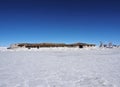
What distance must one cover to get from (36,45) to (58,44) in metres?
6.76

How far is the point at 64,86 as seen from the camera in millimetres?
4816

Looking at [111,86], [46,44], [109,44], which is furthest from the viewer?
[46,44]

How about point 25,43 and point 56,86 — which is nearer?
point 56,86

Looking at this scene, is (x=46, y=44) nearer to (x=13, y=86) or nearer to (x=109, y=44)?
(x=109, y=44)

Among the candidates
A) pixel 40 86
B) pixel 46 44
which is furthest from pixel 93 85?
pixel 46 44

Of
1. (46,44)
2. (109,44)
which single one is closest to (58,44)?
(46,44)

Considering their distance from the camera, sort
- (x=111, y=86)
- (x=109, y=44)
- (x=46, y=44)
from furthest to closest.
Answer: (x=46, y=44) < (x=109, y=44) < (x=111, y=86)

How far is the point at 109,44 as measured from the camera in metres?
48.9

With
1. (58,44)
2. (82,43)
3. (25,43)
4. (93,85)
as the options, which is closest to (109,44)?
(82,43)

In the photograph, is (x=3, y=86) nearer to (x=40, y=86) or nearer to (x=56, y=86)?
(x=40, y=86)

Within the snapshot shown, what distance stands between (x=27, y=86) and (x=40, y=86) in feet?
1.13

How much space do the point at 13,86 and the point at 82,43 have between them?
168ft

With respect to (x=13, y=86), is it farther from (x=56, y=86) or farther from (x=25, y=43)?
(x=25, y=43)

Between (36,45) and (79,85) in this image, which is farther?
(36,45)
